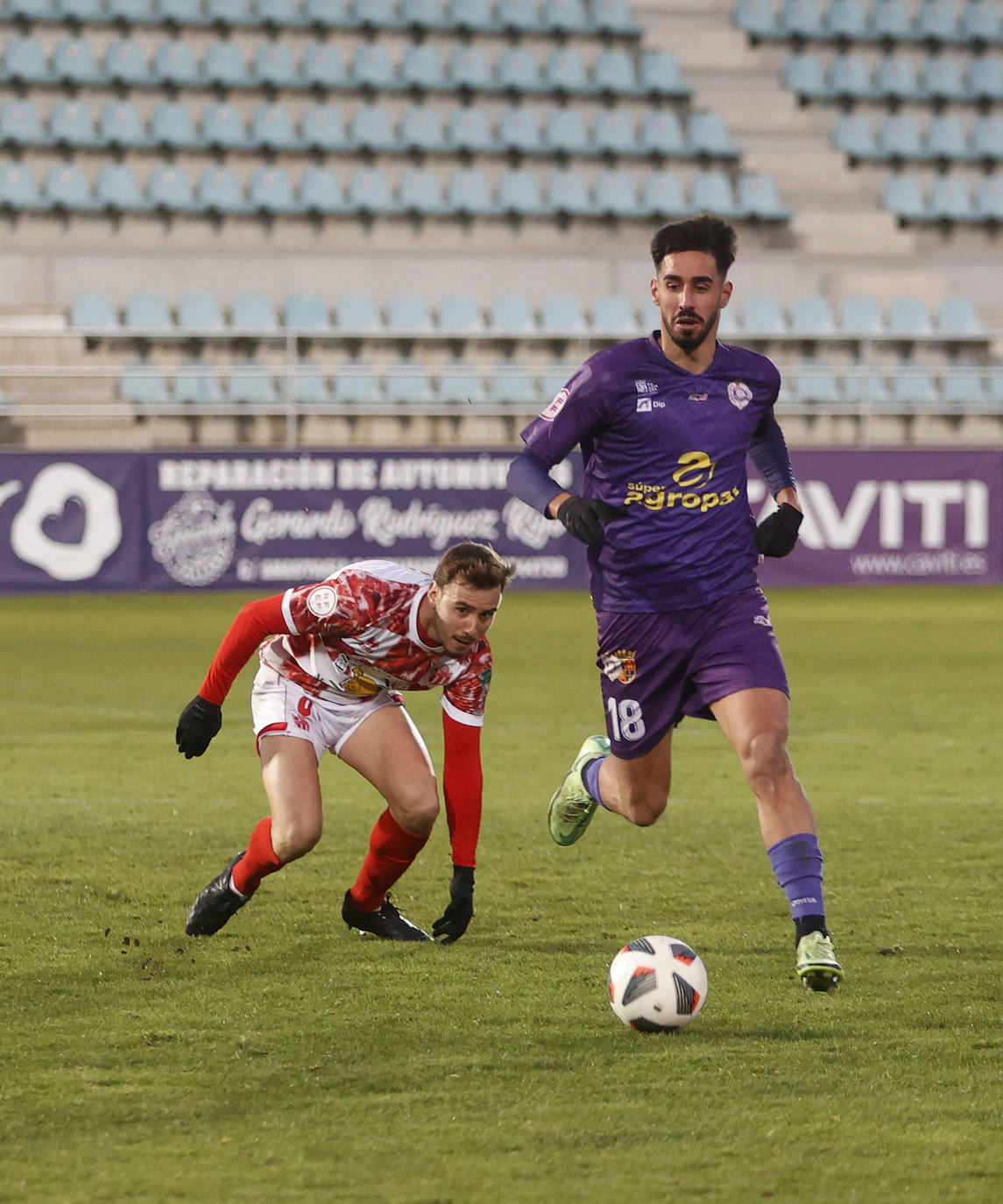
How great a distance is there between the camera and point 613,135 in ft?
76.2

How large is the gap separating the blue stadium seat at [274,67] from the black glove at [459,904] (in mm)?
18877

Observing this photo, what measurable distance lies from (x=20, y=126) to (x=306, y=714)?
1786 cm

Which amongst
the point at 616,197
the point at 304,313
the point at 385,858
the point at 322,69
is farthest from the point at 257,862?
the point at 322,69

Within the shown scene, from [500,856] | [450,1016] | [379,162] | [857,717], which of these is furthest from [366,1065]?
[379,162]

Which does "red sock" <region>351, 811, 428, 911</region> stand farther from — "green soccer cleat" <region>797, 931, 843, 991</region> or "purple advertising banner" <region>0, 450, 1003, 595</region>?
"purple advertising banner" <region>0, 450, 1003, 595</region>

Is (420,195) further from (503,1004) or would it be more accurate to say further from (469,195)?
(503,1004)

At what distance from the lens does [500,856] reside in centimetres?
664

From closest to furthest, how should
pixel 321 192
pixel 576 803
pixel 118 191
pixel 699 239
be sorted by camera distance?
pixel 699 239, pixel 576 803, pixel 118 191, pixel 321 192

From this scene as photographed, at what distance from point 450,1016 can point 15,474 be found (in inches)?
535

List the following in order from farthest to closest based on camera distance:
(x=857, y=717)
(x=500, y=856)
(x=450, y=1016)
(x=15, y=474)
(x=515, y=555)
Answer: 1. (x=515, y=555)
2. (x=15, y=474)
3. (x=857, y=717)
4. (x=500, y=856)
5. (x=450, y=1016)

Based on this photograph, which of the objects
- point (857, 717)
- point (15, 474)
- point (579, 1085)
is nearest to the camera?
point (579, 1085)

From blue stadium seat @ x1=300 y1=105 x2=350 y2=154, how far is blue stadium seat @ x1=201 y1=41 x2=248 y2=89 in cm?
89


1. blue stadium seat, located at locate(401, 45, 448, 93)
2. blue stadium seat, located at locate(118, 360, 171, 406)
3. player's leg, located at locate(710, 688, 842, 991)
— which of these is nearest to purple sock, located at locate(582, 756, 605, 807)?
player's leg, located at locate(710, 688, 842, 991)

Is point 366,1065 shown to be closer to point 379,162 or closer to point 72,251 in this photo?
point 72,251
